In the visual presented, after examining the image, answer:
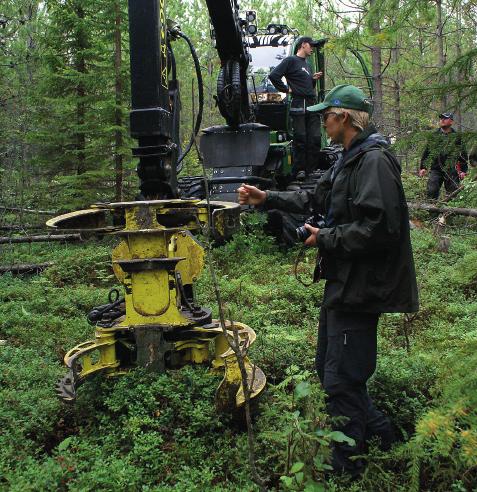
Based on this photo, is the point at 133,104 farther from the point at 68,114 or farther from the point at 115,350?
the point at 68,114

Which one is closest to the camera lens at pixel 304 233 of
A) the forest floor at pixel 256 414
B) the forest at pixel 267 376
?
the forest at pixel 267 376

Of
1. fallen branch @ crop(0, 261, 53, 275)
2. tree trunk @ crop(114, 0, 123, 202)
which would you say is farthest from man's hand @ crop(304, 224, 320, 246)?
tree trunk @ crop(114, 0, 123, 202)

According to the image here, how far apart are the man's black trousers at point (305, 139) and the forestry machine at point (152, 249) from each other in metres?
5.81

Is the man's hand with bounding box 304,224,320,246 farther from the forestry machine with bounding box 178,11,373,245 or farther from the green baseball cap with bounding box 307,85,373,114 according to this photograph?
the forestry machine with bounding box 178,11,373,245

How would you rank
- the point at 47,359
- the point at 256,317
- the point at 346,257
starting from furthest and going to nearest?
1. the point at 256,317
2. the point at 47,359
3. the point at 346,257

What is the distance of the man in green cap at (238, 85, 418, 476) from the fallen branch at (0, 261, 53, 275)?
23.5 ft

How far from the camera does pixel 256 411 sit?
4.22 metres

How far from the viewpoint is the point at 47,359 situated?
5531 millimetres

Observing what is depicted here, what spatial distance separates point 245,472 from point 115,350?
1729 millimetres

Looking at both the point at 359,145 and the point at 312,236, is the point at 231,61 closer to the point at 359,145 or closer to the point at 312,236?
the point at 359,145

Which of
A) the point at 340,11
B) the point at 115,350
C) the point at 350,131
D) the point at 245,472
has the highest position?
the point at 340,11

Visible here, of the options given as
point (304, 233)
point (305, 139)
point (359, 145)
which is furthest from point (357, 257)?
point (305, 139)

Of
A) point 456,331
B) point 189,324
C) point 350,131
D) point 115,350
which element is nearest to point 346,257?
point 350,131

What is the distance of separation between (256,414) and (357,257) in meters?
1.60
